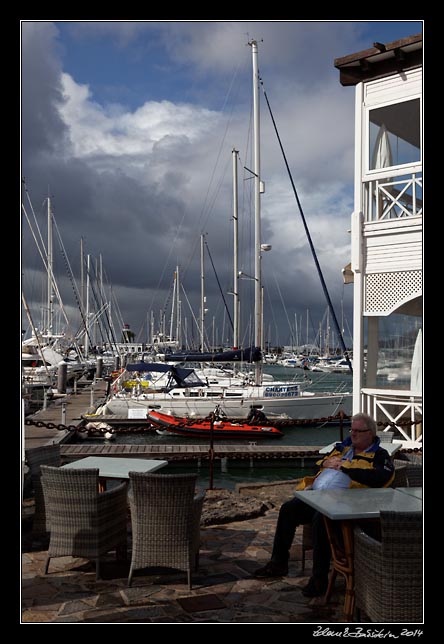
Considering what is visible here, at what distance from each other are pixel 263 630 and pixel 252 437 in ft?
56.9

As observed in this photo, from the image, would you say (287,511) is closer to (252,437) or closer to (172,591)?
(172,591)

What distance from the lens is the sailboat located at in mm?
22906

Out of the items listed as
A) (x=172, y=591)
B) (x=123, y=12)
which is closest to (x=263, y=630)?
(x=172, y=591)

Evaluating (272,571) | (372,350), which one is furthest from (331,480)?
(372,350)

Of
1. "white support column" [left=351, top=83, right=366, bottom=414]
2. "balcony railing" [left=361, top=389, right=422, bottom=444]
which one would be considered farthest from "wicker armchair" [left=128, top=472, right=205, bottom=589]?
"white support column" [left=351, top=83, right=366, bottom=414]

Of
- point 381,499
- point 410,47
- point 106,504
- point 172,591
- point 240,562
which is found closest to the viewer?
point 381,499

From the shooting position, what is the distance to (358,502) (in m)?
3.94

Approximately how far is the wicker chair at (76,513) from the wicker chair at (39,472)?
0.35 meters

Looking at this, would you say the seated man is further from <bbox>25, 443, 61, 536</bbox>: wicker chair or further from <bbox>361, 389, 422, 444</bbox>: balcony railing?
<bbox>361, 389, 422, 444</bbox>: balcony railing

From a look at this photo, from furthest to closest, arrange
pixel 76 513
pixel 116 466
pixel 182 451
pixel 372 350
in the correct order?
1. pixel 182 451
2. pixel 372 350
3. pixel 116 466
4. pixel 76 513

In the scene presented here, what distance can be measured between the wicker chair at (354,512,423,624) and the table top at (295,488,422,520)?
1.20 ft

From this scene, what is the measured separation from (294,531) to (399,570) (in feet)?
4.98

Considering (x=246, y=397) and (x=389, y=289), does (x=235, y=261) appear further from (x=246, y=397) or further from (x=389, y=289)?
(x=389, y=289)
